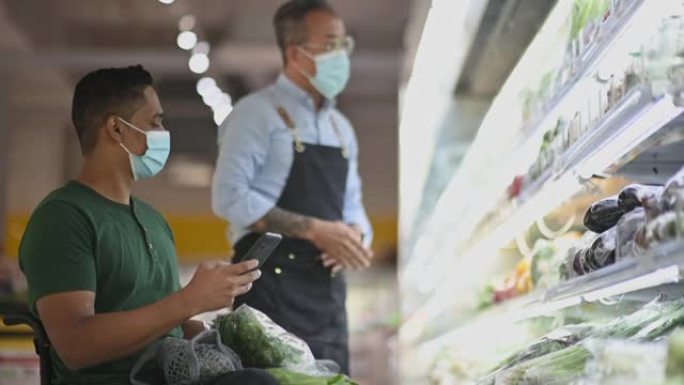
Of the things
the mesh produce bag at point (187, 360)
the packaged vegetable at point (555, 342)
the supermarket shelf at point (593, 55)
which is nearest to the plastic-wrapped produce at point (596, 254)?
the packaged vegetable at point (555, 342)

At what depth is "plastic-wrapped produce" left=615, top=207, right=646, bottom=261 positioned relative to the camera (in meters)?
2.34

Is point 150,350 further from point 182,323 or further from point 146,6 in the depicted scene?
point 146,6

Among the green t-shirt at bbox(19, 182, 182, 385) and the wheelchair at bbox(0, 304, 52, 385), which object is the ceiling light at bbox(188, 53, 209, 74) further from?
the wheelchair at bbox(0, 304, 52, 385)

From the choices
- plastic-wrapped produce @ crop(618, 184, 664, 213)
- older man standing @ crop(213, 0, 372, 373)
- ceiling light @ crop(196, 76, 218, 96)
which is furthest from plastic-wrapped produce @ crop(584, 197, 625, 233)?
ceiling light @ crop(196, 76, 218, 96)

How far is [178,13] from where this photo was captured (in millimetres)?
3828

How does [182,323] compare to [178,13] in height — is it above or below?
below

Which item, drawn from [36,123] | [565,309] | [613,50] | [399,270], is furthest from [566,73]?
[399,270]

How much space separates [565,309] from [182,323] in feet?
4.82

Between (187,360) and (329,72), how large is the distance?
1185mm

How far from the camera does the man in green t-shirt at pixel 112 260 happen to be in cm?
247

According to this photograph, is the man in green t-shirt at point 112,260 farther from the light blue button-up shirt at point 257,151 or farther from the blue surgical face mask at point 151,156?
the light blue button-up shirt at point 257,151

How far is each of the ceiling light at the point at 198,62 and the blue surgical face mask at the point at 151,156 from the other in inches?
59.7

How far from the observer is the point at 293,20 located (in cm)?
330

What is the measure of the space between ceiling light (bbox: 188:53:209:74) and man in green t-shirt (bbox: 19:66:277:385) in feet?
5.03
